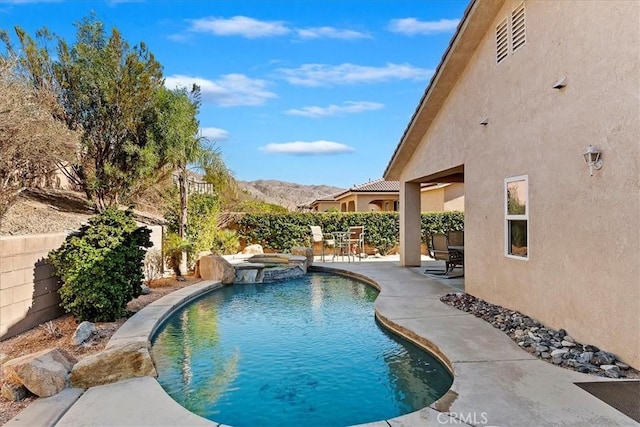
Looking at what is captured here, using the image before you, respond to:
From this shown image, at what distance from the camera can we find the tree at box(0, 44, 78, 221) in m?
9.01

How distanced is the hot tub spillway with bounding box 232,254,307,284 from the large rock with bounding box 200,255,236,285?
39 centimetres

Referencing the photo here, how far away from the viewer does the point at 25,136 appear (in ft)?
31.6

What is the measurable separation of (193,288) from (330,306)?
3908 mm

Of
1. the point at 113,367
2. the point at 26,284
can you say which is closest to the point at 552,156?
the point at 113,367

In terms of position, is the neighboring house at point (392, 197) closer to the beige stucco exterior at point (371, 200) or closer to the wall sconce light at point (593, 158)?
the beige stucco exterior at point (371, 200)

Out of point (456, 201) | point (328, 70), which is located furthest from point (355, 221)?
point (328, 70)

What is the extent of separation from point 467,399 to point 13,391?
4.88 m

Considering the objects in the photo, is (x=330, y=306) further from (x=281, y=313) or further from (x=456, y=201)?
(x=456, y=201)

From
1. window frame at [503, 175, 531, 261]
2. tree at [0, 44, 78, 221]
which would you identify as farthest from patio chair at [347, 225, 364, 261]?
tree at [0, 44, 78, 221]

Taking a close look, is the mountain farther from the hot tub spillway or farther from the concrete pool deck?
the concrete pool deck

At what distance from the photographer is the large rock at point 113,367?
4.86m

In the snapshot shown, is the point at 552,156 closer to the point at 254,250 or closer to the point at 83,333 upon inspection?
the point at 83,333

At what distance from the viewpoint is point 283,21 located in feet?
51.1

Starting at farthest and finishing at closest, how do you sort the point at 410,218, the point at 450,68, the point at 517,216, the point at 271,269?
the point at 410,218 → the point at 271,269 → the point at 450,68 → the point at 517,216
